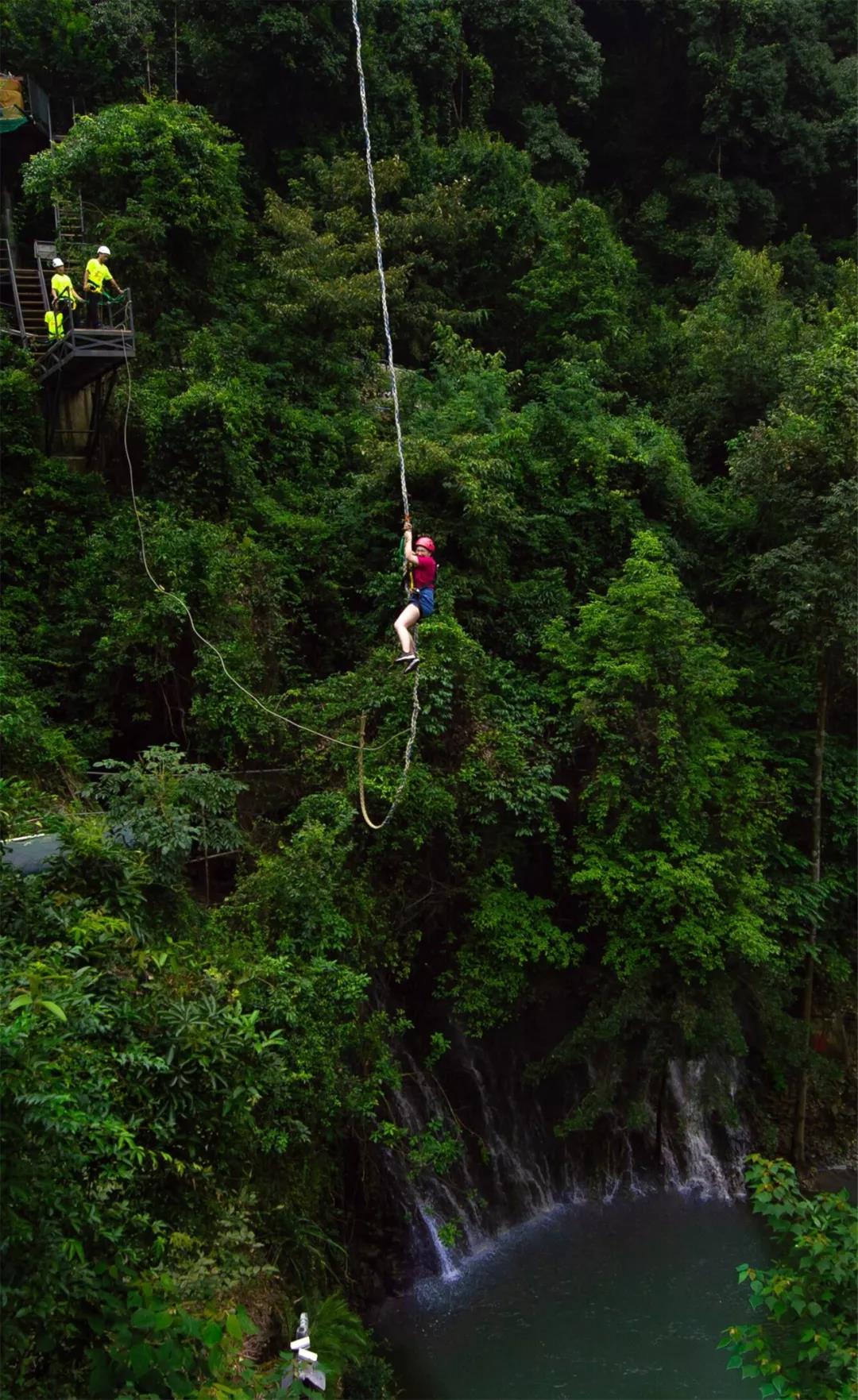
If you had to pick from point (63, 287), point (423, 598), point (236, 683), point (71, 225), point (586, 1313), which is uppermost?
point (71, 225)

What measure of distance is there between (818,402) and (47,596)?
7890 mm

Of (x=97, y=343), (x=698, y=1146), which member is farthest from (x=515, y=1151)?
(x=97, y=343)

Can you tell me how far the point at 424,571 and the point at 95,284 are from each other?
4936 millimetres

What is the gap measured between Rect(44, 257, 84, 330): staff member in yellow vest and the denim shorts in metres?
4.55

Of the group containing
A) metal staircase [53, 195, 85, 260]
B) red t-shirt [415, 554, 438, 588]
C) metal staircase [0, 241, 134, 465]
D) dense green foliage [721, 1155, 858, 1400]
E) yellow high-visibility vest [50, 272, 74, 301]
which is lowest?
dense green foliage [721, 1155, 858, 1400]

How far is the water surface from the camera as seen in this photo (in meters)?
8.88

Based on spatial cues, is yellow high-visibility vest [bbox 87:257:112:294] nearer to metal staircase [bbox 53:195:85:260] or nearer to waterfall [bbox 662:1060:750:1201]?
metal staircase [bbox 53:195:85:260]

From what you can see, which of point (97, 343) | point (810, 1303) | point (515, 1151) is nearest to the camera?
point (810, 1303)

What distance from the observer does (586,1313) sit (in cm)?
959

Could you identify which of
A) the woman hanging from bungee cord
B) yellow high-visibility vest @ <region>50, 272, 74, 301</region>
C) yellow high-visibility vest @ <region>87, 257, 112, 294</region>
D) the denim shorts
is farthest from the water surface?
yellow high-visibility vest @ <region>87, 257, 112, 294</region>

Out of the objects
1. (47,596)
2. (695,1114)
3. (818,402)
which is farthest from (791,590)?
(47,596)

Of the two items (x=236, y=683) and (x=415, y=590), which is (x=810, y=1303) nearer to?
(x=415, y=590)

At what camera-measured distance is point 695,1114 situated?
1173cm

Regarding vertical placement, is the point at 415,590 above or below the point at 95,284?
below
